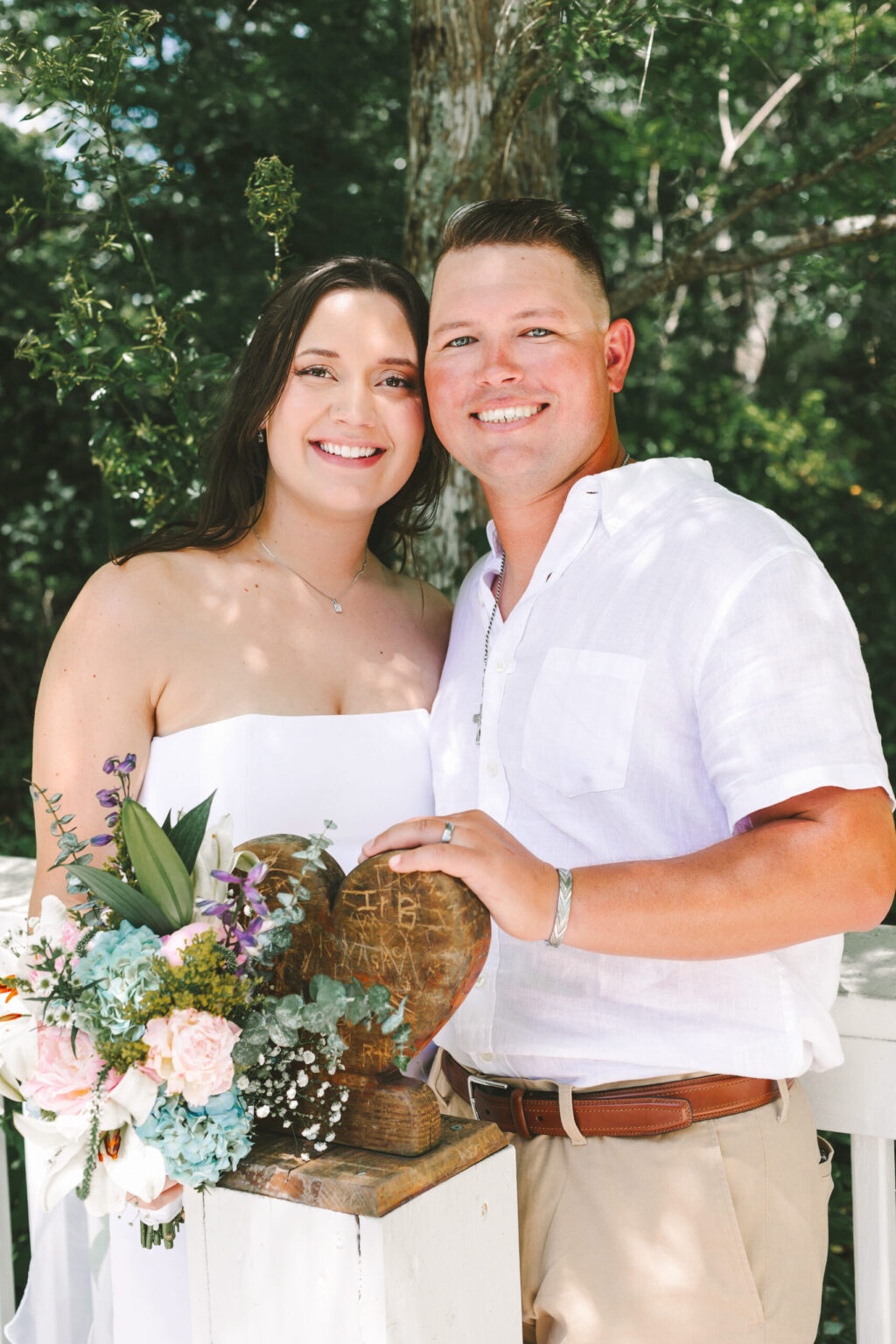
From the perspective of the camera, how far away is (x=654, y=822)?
1.89 meters

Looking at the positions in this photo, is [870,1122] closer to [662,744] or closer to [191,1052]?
[662,744]

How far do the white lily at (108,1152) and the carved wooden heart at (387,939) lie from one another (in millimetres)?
234

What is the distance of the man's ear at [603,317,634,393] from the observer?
2.36m

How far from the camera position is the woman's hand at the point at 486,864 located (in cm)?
138

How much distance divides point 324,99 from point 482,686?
4.22 metres

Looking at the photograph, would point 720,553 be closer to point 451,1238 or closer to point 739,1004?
point 739,1004

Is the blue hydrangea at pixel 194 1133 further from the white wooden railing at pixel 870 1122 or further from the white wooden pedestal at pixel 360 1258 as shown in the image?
the white wooden railing at pixel 870 1122

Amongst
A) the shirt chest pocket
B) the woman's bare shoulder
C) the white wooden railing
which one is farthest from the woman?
the white wooden railing

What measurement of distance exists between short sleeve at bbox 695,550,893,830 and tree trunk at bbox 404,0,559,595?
1712 mm

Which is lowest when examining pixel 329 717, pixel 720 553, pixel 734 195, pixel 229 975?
pixel 229 975

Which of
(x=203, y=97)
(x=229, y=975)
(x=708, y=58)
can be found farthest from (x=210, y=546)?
(x=203, y=97)

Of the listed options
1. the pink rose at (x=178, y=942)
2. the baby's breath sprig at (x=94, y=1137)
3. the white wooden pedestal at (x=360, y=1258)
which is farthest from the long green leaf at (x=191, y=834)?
the white wooden pedestal at (x=360, y=1258)

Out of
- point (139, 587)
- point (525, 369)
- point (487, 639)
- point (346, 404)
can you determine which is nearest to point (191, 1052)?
point (487, 639)

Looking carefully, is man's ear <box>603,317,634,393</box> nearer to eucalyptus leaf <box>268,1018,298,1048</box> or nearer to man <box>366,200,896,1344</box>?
man <box>366,200,896,1344</box>
